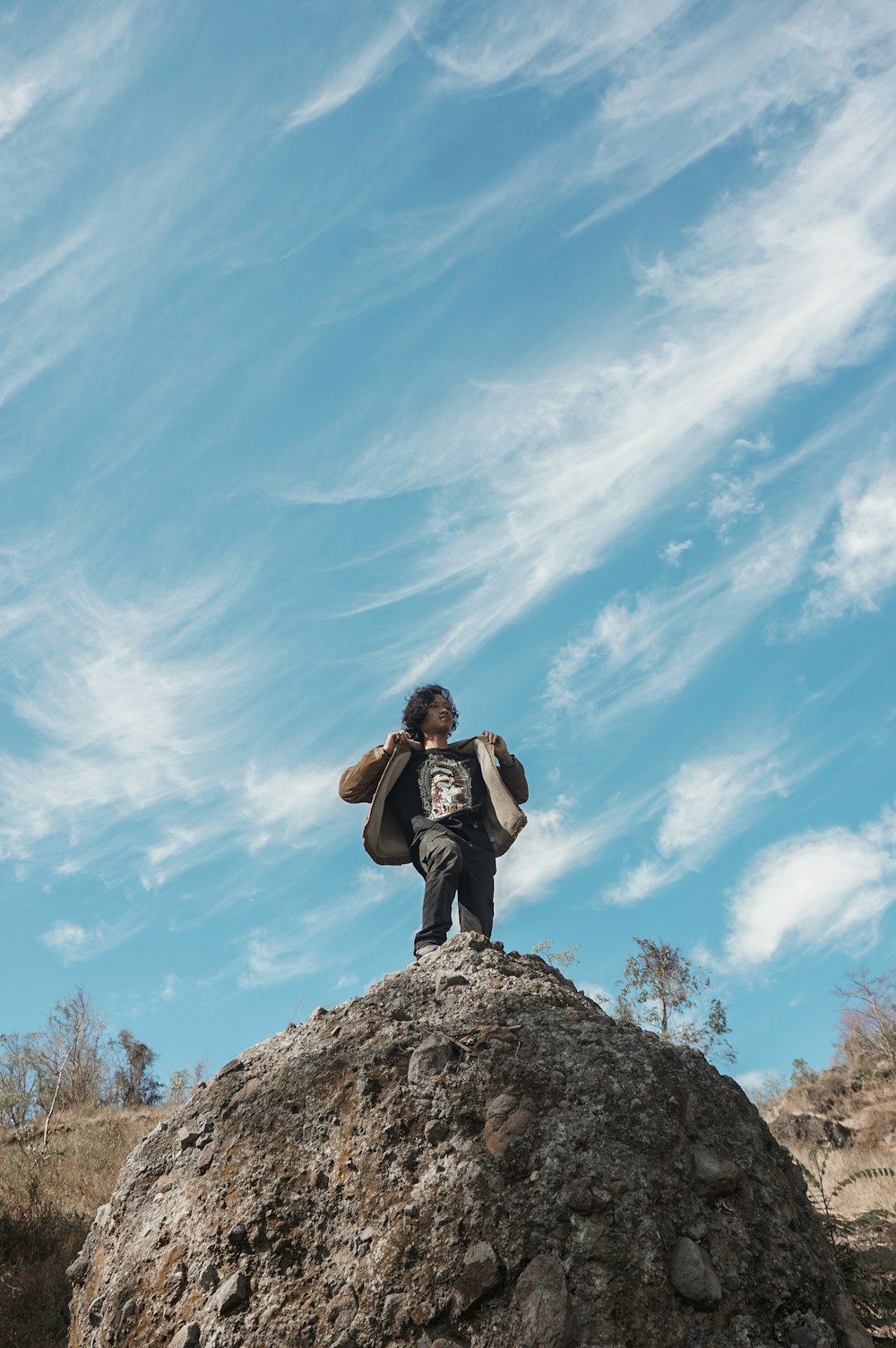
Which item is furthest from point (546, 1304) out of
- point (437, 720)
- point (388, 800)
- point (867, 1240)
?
point (437, 720)

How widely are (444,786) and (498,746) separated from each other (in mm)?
484

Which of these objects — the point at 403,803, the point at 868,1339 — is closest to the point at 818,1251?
the point at 868,1339

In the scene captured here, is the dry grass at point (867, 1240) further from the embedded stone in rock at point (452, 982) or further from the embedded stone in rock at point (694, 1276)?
the embedded stone in rock at point (452, 982)

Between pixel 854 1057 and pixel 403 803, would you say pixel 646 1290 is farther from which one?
pixel 854 1057

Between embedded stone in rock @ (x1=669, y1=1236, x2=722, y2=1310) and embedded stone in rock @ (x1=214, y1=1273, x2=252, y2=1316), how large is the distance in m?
1.34

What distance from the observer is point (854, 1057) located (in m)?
15.4

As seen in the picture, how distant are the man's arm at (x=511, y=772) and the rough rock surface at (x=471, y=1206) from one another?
2.29 metres

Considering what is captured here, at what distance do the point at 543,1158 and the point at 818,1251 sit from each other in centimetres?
94

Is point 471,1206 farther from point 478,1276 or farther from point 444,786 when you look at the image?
point 444,786

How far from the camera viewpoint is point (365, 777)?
232 inches

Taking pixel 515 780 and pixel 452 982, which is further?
pixel 515 780

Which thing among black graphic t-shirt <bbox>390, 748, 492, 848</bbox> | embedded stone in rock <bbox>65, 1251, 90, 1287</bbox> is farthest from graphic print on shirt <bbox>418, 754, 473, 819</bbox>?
embedded stone in rock <bbox>65, 1251, 90, 1287</bbox>

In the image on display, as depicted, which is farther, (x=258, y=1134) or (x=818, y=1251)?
(x=258, y=1134)

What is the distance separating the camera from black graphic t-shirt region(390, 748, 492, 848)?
568 cm
